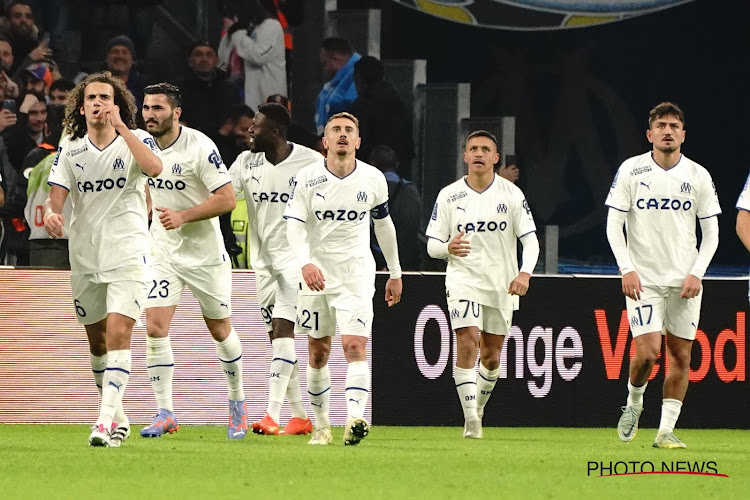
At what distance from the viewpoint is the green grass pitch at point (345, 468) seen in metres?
6.63

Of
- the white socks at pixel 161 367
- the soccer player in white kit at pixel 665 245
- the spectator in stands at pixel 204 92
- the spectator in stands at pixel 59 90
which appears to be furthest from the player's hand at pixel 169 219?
the spectator in stands at pixel 204 92

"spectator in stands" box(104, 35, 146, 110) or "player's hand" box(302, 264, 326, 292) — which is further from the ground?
"spectator in stands" box(104, 35, 146, 110)

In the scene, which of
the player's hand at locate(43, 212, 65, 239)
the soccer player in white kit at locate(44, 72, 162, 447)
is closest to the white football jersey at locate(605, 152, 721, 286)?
the soccer player in white kit at locate(44, 72, 162, 447)

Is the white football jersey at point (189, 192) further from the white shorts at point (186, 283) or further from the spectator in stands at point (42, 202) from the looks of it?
the spectator in stands at point (42, 202)

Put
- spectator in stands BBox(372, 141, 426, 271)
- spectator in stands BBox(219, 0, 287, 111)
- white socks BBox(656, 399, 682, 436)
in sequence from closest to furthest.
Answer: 1. white socks BBox(656, 399, 682, 436)
2. spectator in stands BBox(372, 141, 426, 271)
3. spectator in stands BBox(219, 0, 287, 111)

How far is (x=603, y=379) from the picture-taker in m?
12.7

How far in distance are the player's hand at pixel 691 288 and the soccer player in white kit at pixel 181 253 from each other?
3031 millimetres

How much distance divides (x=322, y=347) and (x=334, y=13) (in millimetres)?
7401

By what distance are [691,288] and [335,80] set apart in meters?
6.88

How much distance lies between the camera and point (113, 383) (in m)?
8.63

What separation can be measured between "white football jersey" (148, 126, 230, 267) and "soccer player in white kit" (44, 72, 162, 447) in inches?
26.7

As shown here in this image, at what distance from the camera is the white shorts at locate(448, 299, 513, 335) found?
1082cm

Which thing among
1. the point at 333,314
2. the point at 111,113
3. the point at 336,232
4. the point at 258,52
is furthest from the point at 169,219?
the point at 258,52

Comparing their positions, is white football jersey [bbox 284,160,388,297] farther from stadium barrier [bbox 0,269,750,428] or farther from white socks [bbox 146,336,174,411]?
stadium barrier [bbox 0,269,750,428]
